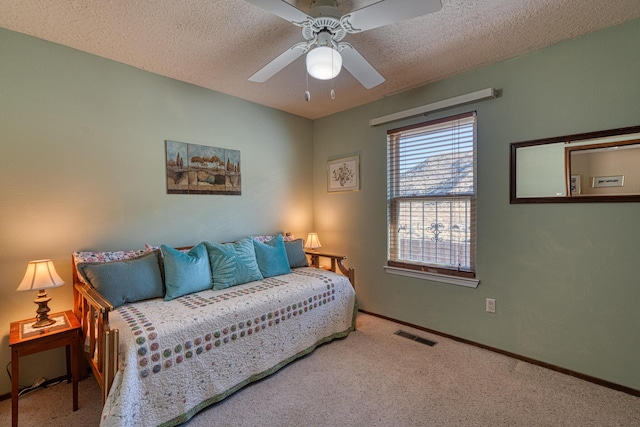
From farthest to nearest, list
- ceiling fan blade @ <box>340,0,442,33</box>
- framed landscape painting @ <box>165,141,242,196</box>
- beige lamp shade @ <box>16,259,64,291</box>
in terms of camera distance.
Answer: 1. framed landscape painting @ <box>165,141,242,196</box>
2. beige lamp shade @ <box>16,259,64,291</box>
3. ceiling fan blade @ <box>340,0,442,33</box>

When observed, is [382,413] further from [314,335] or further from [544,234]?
[544,234]

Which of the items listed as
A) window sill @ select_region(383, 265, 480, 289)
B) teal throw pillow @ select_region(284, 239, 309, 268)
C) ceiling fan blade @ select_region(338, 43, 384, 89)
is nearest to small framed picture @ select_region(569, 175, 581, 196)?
window sill @ select_region(383, 265, 480, 289)

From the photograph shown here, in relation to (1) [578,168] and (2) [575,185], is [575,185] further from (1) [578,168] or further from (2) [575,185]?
(1) [578,168]

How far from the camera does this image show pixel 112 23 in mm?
1885

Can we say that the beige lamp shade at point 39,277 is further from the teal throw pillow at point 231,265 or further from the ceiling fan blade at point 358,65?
the ceiling fan blade at point 358,65

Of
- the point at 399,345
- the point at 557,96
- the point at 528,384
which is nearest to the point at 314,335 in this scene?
the point at 399,345

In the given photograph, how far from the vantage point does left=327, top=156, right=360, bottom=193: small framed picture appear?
3451 millimetres

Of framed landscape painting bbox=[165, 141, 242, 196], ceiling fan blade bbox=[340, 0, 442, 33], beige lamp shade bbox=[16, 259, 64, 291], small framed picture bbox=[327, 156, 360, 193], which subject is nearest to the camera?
ceiling fan blade bbox=[340, 0, 442, 33]

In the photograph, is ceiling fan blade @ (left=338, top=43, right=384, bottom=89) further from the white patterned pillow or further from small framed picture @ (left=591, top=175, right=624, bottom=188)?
the white patterned pillow

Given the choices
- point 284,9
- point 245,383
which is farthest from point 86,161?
point 245,383

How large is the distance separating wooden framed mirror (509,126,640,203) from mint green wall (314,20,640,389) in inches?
2.4

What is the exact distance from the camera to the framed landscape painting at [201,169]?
2.71m

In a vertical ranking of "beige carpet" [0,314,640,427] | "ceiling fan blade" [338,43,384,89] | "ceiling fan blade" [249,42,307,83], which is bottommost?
"beige carpet" [0,314,640,427]

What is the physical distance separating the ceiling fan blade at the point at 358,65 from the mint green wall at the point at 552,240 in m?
1.03
